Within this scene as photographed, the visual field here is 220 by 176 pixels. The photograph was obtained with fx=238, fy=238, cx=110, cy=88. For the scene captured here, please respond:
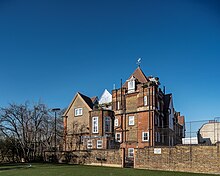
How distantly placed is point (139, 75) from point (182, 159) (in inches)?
793

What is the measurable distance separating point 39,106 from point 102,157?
15.4 metres

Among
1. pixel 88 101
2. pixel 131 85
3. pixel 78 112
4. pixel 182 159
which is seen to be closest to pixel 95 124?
pixel 78 112

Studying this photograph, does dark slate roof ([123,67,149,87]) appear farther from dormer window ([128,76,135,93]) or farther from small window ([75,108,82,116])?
small window ([75,108,82,116])

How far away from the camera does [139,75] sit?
3747 centimetres

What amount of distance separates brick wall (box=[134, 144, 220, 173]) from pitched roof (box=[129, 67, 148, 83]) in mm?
16953

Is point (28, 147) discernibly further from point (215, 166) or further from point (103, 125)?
point (215, 166)

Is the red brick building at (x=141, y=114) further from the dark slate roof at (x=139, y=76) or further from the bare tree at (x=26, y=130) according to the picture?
the bare tree at (x=26, y=130)

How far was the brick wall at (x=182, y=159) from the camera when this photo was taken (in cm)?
1748

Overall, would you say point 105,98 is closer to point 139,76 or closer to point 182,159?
point 139,76

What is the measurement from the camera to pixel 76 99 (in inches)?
1430

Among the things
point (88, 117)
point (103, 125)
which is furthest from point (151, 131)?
point (88, 117)

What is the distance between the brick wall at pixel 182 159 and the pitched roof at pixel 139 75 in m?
17.0

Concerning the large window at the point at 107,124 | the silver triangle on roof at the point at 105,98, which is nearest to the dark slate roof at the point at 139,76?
the silver triangle on roof at the point at 105,98

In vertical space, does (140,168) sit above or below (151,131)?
below
